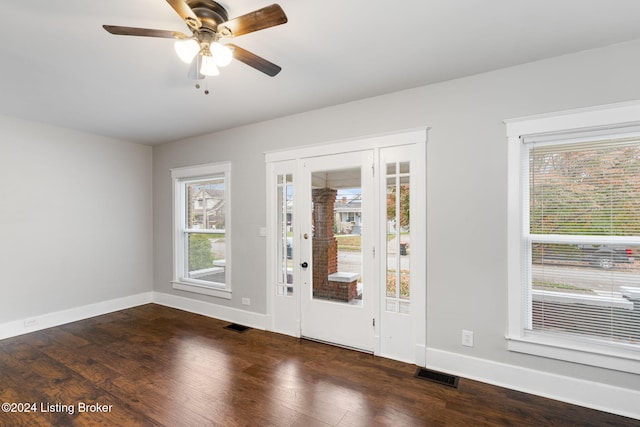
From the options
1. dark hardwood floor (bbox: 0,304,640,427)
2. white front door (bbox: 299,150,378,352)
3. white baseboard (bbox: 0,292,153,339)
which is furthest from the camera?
white baseboard (bbox: 0,292,153,339)

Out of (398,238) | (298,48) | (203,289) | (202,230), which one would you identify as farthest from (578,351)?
(202,230)

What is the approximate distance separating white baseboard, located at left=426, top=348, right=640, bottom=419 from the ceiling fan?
2910 millimetres

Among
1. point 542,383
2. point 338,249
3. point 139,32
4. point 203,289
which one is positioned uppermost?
point 139,32

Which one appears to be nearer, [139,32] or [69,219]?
[139,32]

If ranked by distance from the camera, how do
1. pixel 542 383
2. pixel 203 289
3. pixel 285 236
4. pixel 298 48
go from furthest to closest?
pixel 203 289 < pixel 285 236 < pixel 542 383 < pixel 298 48

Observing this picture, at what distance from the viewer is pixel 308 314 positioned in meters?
3.52

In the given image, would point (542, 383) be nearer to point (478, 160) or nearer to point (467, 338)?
point (467, 338)

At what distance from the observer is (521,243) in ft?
8.17

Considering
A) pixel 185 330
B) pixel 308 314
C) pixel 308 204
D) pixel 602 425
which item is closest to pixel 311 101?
pixel 308 204

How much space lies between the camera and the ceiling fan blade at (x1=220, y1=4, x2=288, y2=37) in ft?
4.89

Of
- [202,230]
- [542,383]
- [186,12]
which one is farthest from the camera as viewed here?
[202,230]

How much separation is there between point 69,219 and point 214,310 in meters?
2.35

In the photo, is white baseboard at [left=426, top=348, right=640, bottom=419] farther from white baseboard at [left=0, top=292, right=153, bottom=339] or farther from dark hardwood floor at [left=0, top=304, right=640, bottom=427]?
white baseboard at [left=0, top=292, right=153, bottom=339]

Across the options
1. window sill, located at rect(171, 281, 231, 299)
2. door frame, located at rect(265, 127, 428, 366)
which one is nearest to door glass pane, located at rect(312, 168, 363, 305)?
door frame, located at rect(265, 127, 428, 366)
